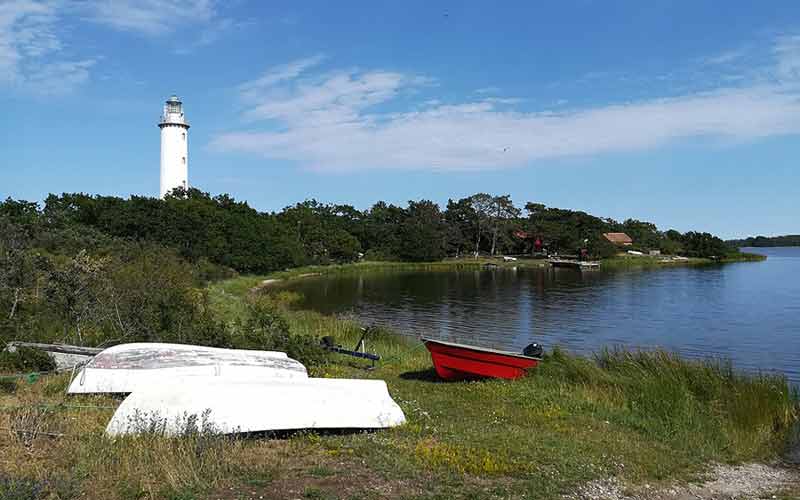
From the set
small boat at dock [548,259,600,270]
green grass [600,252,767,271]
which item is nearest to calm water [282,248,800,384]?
small boat at dock [548,259,600,270]

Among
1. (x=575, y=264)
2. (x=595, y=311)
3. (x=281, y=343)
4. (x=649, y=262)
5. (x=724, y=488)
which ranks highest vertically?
(x=649, y=262)

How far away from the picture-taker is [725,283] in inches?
2379

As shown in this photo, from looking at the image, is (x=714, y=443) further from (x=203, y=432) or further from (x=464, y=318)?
(x=464, y=318)

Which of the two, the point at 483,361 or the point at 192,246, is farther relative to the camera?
the point at 192,246

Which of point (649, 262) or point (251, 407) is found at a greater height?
point (649, 262)

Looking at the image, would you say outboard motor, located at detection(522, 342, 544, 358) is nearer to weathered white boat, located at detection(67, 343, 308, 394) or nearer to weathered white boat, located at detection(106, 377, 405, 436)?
weathered white boat, located at detection(67, 343, 308, 394)

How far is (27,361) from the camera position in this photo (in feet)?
38.3

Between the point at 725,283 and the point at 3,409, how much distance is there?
6345 centimetres

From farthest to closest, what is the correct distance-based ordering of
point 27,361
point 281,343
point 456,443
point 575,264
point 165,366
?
point 575,264 → point 281,343 → point 27,361 → point 165,366 → point 456,443

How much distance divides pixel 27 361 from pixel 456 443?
27.4 ft

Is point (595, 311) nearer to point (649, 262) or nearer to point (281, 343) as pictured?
point (281, 343)

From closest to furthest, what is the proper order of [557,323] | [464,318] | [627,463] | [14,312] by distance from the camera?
[627,463] → [14,312] → [557,323] → [464,318]

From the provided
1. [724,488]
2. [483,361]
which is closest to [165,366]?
[483,361]

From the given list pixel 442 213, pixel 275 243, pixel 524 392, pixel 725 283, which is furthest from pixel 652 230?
pixel 524 392
